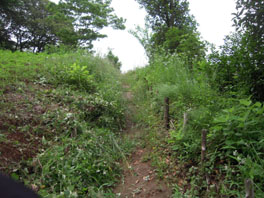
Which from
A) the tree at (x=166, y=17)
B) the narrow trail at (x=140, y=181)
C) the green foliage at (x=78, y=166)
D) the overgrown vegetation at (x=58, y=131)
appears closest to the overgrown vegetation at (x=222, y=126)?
the narrow trail at (x=140, y=181)

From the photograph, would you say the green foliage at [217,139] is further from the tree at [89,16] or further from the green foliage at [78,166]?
the tree at [89,16]

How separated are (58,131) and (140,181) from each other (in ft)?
5.36

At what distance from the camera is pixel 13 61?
557 cm

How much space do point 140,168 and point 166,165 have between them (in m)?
0.50

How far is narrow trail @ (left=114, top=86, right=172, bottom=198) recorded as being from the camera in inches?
108

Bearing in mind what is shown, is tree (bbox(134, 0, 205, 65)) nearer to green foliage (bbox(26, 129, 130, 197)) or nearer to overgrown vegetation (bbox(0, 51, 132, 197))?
overgrown vegetation (bbox(0, 51, 132, 197))

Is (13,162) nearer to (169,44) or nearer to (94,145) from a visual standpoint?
(94,145)

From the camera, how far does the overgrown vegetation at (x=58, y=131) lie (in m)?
2.55

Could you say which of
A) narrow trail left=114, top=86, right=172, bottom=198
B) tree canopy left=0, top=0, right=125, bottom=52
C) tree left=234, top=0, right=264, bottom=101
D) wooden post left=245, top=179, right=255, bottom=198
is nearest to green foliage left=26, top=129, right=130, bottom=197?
narrow trail left=114, top=86, right=172, bottom=198

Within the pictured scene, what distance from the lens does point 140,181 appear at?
3.05 m

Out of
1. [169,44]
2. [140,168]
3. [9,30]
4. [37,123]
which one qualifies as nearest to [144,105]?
[140,168]

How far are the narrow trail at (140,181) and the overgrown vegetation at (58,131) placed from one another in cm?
18

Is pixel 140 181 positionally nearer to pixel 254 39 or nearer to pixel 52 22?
pixel 254 39

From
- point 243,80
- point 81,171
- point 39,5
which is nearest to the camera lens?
point 81,171
